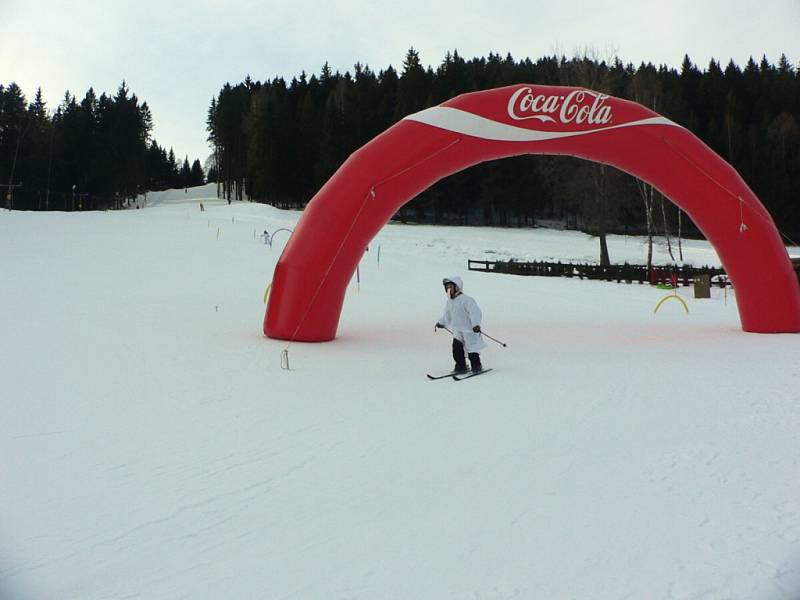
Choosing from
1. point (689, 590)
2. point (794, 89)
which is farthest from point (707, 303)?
point (794, 89)

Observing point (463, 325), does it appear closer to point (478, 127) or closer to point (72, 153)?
point (478, 127)

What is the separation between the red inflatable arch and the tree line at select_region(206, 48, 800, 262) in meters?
24.0

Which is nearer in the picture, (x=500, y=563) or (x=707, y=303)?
(x=500, y=563)

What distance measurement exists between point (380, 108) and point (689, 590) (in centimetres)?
5539

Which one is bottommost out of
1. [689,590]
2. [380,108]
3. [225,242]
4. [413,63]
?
[689,590]

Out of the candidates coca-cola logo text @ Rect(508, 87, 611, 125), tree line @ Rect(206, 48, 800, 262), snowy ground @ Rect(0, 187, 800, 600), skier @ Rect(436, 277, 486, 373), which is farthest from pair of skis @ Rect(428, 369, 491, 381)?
tree line @ Rect(206, 48, 800, 262)

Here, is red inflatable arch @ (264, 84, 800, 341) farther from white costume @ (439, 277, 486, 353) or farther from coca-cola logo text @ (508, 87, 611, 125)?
white costume @ (439, 277, 486, 353)

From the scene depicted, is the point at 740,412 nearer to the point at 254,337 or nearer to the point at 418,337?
the point at 418,337

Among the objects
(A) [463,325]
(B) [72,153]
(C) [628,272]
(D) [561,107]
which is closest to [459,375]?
(A) [463,325]

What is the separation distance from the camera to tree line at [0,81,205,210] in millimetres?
53531

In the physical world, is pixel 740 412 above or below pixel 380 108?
below

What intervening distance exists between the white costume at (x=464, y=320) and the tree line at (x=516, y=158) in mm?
28373

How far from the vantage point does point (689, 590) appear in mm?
2904

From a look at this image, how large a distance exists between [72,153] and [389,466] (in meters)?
66.9
